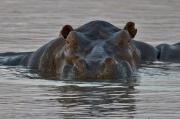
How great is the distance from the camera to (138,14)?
62.6 feet

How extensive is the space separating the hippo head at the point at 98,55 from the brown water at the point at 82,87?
5.9 inches

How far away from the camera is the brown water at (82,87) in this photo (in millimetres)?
7980

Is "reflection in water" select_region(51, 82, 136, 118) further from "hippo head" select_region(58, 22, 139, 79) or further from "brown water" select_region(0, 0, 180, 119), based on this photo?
"hippo head" select_region(58, 22, 139, 79)

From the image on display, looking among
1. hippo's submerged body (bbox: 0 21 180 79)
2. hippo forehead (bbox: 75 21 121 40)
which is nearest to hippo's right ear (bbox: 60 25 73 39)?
hippo's submerged body (bbox: 0 21 180 79)

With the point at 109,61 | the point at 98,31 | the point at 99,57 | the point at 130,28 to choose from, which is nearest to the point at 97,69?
the point at 109,61

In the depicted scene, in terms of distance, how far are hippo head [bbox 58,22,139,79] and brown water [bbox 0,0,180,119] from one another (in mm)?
151

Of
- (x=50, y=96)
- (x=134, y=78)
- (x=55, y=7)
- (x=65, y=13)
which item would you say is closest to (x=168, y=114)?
(x=50, y=96)

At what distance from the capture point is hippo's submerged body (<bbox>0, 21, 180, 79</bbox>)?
10070 millimetres

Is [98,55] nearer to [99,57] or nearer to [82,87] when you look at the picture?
[99,57]

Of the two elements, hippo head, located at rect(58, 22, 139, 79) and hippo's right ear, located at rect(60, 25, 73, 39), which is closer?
hippo head, located at rect(58, 22, 139, 79)

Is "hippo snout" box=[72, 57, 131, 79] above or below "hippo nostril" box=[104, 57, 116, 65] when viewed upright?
below

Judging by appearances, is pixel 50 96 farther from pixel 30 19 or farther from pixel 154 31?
pixel 30 19

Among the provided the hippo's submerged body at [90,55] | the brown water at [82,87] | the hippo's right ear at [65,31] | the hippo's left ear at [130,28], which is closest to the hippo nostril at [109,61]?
the hippo's submerged body at [90,55]

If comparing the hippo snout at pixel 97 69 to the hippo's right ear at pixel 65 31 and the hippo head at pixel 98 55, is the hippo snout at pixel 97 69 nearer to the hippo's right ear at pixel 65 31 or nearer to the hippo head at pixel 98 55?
the hippo head at pixel 98 55
